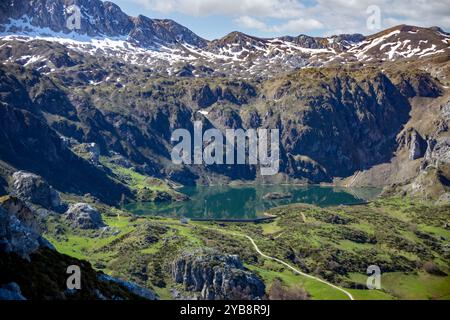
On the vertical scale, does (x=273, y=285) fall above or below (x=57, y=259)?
below

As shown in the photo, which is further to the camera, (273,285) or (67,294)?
(273,285)

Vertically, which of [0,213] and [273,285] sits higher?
[0,213]

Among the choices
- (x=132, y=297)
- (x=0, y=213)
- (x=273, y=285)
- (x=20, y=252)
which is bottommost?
(x=273, y=285)

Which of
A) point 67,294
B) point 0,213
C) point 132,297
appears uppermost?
point 0,213
